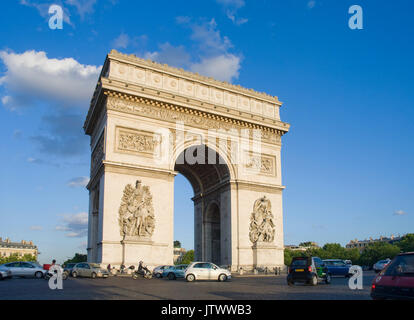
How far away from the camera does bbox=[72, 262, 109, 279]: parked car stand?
71.1ft

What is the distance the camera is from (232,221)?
94.7 feet

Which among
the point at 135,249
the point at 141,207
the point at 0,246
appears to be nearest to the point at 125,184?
the point at 141,207

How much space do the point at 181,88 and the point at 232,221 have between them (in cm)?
1039

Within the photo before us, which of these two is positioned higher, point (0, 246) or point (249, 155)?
point (249, 155)

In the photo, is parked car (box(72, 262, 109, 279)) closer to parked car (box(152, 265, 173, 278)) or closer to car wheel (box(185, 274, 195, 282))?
parked car (box(152, 265, 173, 278))

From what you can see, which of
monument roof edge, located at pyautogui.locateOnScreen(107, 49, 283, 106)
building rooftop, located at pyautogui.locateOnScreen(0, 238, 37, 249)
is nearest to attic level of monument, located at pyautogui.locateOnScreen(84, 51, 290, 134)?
monument roof edge, located at pyautogui.locateOnScreen(107, 49, 283, 106)

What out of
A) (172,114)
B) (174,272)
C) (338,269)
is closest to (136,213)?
(174,272)

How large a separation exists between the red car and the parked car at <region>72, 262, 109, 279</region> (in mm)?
17475

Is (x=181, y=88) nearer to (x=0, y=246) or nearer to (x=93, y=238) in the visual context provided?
(x=93, y=238)

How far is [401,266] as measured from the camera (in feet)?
22.7

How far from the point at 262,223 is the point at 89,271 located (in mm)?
13162

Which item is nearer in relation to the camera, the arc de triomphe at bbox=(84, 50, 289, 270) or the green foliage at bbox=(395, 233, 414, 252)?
the arc de triomphe at bbox=(84, 50, 289, 270)

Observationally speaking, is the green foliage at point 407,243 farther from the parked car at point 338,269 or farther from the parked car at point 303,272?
the parked car at point 303,272

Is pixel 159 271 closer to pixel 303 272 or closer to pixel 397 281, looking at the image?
pixel 303 272
